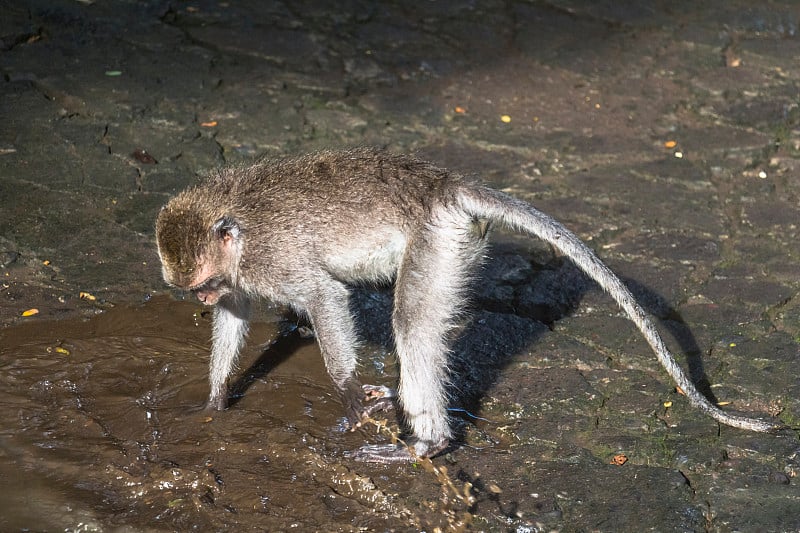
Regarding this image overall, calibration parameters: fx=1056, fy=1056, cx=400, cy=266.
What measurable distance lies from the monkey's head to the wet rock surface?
0.69 m

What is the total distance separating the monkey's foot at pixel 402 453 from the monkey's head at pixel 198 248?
1.02 m

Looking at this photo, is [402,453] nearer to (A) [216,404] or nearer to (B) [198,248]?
(A) [216,404]

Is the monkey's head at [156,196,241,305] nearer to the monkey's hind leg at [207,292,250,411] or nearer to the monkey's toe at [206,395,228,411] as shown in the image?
the monkey's hind leg at [207,292,250,411]

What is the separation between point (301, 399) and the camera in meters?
5.33

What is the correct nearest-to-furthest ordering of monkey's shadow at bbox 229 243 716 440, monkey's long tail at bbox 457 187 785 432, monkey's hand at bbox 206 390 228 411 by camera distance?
monkey's long tail at bbox 457 187 785 432 < monkey's hand at bbox 206 390 228 411 < monkey's shadow at bbox 229 243 716 440

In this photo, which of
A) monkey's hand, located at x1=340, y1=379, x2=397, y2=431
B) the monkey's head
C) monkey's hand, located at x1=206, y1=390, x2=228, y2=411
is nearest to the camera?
the monkey's head

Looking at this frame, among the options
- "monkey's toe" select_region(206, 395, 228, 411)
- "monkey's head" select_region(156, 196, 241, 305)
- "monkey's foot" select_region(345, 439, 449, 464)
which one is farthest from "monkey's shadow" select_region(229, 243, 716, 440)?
"monkey's head" select_region(156, 196, 241, 305)

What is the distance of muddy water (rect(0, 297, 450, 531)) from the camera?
14.7ft

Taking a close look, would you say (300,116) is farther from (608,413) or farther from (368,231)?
(608,413)

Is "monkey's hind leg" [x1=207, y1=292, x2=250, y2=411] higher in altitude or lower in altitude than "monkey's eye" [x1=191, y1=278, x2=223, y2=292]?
lower

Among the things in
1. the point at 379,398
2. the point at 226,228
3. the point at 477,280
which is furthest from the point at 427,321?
the point at 477,280

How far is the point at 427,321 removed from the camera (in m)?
4.71

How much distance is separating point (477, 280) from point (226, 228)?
1.89m

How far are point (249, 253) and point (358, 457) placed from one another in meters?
1.08
